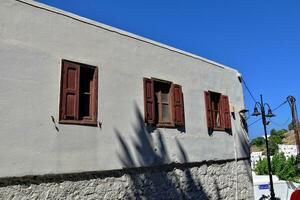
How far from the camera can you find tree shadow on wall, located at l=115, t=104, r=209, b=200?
318 inches

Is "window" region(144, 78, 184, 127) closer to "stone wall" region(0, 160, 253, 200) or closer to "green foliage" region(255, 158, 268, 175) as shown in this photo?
"stone wall" region(0, 160, 253, 200)

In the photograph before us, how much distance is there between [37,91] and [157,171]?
3.65m

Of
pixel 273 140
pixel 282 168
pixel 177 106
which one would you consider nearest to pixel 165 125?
pixel 177 106

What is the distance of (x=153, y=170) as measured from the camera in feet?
28.2

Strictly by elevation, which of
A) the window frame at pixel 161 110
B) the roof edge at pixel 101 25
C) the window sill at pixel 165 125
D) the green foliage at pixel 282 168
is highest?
the roof edge at pixel 101 25

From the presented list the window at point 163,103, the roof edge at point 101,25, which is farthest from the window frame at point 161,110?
the roof edge at point 101,25

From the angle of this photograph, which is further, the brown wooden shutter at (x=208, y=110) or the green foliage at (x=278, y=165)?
the green foliage at (x=278, y=165)

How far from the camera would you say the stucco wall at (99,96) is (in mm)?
6406

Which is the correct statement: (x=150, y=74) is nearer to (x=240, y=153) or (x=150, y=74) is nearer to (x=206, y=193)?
(x=206, y=193)

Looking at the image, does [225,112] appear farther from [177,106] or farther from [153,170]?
[153,170]

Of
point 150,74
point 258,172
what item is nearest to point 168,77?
point 150,74

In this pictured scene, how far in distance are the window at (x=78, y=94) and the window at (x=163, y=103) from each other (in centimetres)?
158

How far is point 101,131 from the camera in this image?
25.1 ft

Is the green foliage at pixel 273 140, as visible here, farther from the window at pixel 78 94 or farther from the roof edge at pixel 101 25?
the window at pixel 78 94
